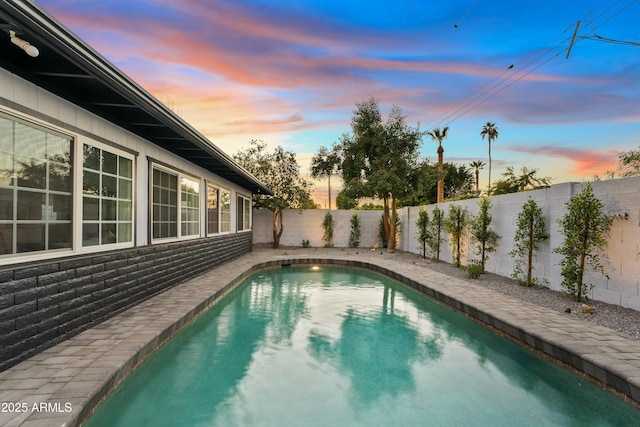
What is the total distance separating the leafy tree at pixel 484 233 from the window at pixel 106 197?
7.28 metres

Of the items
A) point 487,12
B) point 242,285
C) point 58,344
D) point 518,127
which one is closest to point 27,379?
point 58,344

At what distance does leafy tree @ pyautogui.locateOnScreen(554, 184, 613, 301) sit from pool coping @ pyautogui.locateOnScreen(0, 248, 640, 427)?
84 centimetres

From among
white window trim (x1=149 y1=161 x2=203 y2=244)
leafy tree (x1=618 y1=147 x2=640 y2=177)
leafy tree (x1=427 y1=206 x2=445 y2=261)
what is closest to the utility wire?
leafy tree (x1=427 y1=206 x2=445 y2=261)

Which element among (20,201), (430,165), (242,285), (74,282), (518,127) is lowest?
→ (242,285)

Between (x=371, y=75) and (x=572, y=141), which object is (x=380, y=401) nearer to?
(x=371, y=75)

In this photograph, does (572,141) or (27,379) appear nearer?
(27,379)

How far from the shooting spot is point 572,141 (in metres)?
10.8

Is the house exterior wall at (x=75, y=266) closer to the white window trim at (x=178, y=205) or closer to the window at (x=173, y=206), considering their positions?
the white window trim at (x=178, y=205)

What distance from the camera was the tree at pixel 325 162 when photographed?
15.4 metres

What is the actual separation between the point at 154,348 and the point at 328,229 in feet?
43.3

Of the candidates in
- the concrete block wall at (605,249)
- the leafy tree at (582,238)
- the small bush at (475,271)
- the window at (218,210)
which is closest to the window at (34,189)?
the window at (218,210)

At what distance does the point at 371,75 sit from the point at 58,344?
10389 millimetres

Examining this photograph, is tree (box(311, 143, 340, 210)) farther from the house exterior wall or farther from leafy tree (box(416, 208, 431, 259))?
the house exterior wall

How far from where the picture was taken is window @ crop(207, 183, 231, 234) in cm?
916
